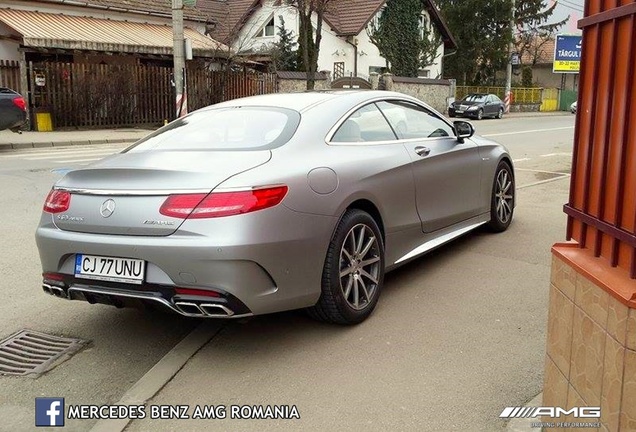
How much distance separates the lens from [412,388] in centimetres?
339

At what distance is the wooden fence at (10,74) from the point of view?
20.9m

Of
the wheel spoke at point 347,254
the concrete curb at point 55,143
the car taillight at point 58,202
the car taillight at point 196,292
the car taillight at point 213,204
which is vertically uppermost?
the car taillight at point 213,204

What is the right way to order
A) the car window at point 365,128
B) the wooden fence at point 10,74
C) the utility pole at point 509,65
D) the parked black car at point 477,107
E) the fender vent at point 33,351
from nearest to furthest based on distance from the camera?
the fender vent at point 33,351 < the car window at point 365,128 < the wooden fence at point 10,74 < the parked black car at point 477,107 < the utility pole at point 509,65

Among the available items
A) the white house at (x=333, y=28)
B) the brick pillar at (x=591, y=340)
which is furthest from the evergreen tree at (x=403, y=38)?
the brick pillar at (x=591, y=340)

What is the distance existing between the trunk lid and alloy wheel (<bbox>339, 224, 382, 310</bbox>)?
2.64 ft

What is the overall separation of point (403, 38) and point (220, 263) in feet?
122

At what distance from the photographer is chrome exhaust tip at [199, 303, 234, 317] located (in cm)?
350

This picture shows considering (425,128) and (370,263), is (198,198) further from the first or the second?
(425,128)

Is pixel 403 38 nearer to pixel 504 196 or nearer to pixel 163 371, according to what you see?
pixel 504 196

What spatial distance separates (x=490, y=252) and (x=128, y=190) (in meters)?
3.49

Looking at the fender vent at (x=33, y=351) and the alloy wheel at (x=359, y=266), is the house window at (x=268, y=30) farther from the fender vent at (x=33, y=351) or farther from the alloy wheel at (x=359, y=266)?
the fender vent at (x=33, y=351)

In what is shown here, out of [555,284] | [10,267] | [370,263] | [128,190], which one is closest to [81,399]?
[128,190]

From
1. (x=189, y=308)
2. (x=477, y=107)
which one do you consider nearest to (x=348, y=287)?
(x=189, y=308)

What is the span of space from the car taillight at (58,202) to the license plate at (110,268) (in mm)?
347
